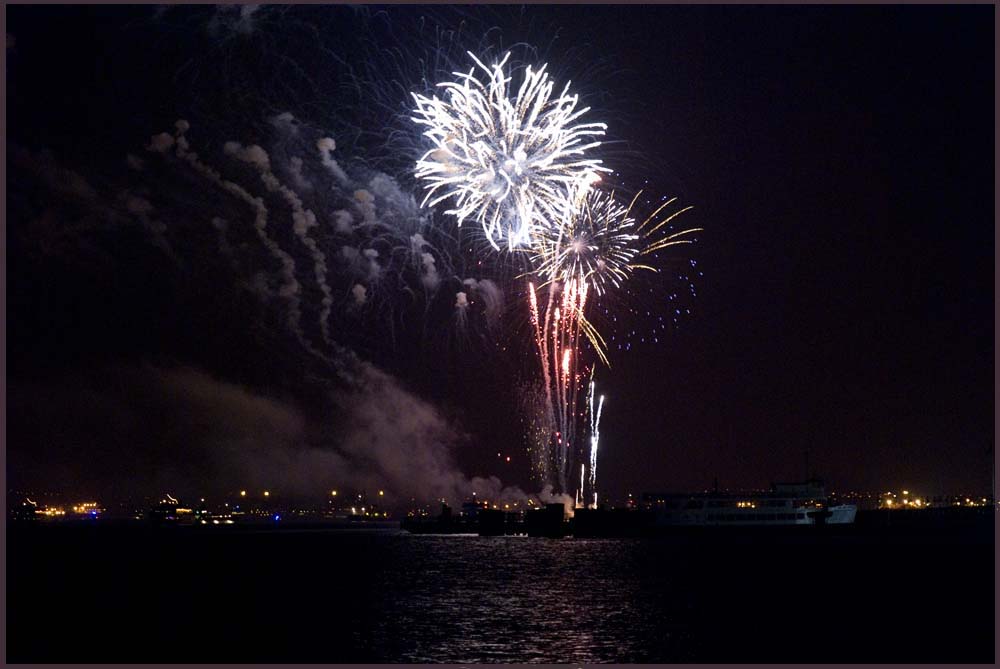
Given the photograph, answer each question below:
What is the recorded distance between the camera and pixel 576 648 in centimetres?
4994

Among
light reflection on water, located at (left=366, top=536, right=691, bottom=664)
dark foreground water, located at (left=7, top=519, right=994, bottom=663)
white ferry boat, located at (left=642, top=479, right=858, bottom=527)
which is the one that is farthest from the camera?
white ferry boat, located at (left=642, top=479, right=858, bottom=527)

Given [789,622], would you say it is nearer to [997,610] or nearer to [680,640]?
[680,640]

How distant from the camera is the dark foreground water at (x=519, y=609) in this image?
1996 inches

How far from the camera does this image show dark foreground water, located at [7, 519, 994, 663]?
50688 mm

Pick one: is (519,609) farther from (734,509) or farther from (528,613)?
(734,509)

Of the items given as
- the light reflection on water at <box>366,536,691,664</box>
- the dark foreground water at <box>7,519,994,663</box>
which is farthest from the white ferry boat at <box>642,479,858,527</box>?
the light reflection on water at <box>366,536,691,664</box>

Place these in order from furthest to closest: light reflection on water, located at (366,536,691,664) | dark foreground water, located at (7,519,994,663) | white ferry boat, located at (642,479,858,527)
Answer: white ferry boat, located at (642,479,858,527), dark foreground water, located at (7,519,994,663), light reflection on water, located at (366,536,691,664)

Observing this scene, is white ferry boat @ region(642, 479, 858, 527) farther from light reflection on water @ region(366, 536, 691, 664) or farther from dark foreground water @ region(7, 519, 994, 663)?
light reflection on water @ region(366, 536, 691, 664)

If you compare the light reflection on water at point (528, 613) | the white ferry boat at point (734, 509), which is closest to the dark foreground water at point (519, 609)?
the light reflection on water at point (528, 613)

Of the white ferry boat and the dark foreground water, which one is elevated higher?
the white ferry boat

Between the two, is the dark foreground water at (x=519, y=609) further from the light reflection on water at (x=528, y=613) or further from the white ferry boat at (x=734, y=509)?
the white ferry boat at (x=734, y=509)

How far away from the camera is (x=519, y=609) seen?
212ft

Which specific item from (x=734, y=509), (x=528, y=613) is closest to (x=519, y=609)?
(x=528, y=613)

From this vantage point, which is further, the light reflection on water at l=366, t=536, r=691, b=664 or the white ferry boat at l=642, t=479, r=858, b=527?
the white ferry boat at l=642, t=479, r=858, b=527
